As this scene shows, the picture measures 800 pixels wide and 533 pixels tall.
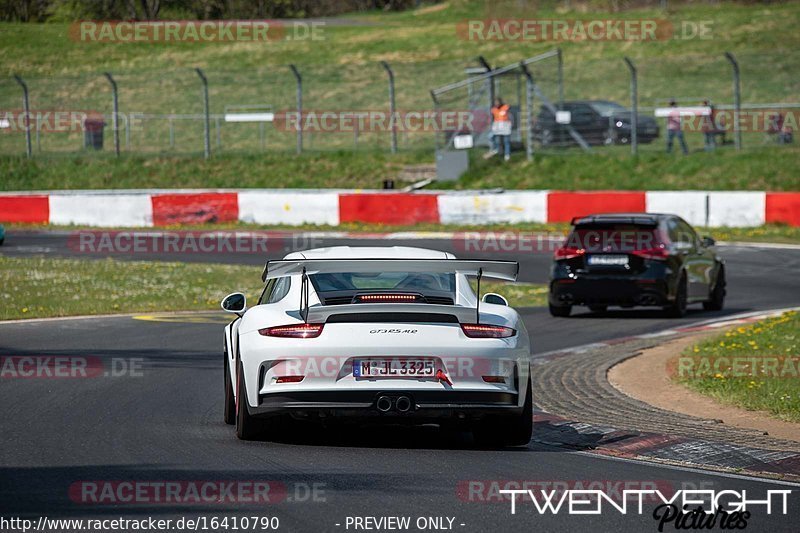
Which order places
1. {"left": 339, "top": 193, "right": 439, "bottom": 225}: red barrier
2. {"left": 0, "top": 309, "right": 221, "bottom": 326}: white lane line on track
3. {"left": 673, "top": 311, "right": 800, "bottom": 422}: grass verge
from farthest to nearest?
{"left": 339, "top": 193, "right": 439, "bottom": 225}: red barrier → {"left": 0, "top": 309, "right": 221, "bottom": 326}: white lane line on track → {"left": 673, "top": 311, "right": 800, "bottom": 422}: grass verge

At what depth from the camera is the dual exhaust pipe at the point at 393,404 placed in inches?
329

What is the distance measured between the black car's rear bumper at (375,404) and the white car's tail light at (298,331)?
350 mm

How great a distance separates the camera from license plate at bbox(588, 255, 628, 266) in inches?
714

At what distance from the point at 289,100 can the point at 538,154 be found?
11.2 metres

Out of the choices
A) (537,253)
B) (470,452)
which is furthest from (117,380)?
(537,253)

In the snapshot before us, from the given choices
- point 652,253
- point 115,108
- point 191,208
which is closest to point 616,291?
point 652,253

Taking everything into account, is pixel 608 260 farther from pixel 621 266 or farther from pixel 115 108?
pixel 115 108

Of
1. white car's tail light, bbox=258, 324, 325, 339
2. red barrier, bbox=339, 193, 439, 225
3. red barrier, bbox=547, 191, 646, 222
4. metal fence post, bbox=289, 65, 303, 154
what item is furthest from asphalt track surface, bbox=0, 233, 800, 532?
metal fence post, bbox=289, 65, 303, 154

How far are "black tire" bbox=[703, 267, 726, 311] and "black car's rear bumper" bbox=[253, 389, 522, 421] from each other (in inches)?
462

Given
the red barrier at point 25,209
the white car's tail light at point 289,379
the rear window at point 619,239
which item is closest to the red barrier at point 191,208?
the red barrier at point 25,209

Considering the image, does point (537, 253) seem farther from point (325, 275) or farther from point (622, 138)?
point (325, 275)

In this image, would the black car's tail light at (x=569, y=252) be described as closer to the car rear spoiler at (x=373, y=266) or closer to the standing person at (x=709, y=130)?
the car rear spoiler at (x=373, y=266)

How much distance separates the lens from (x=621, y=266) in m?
18.1

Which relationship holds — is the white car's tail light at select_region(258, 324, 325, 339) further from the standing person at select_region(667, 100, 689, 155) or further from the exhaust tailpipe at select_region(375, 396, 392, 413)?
the standing person at select_region(667, 100, 689, 155)
